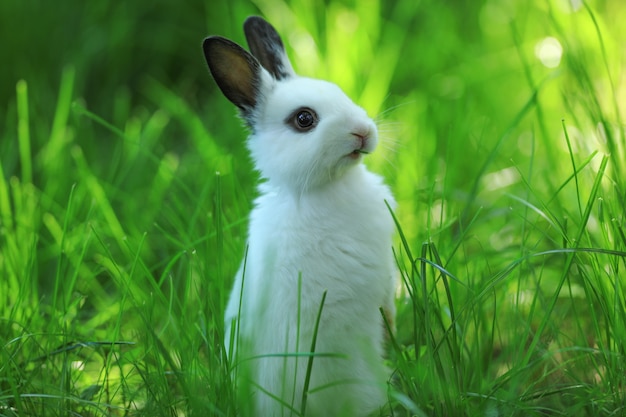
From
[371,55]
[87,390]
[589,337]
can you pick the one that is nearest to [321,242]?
[87,390]

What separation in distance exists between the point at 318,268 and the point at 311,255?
1.7 inches

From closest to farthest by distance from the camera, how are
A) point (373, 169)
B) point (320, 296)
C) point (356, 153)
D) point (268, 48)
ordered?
point (320, 296), point (356, 153), point (268, 48), point (373, 169)

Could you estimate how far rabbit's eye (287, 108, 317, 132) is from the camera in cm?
219

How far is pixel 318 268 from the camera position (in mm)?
Result: 2104

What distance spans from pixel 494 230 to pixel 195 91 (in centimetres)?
228

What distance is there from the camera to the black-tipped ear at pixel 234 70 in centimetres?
228

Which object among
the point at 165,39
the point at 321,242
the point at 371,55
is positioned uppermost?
the point at 371,55

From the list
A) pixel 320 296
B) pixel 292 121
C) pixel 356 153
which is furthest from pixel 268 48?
pixel 320 296

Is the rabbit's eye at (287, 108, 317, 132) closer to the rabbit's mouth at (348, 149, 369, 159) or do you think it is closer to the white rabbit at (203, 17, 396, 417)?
the white rabbit at (203, 17, 396, 417)

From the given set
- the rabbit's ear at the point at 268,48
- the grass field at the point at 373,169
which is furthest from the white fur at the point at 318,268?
the rabbit's ear at the point at 268,48

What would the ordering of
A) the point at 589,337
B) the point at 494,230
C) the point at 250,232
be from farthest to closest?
the point at 494,230, the point at 589,337, the point at 250,232

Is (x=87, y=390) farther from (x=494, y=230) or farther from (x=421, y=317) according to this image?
(x=494, y=230)

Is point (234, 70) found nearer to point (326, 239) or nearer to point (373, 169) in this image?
point (326, 239)

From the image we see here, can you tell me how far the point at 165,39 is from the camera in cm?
471
